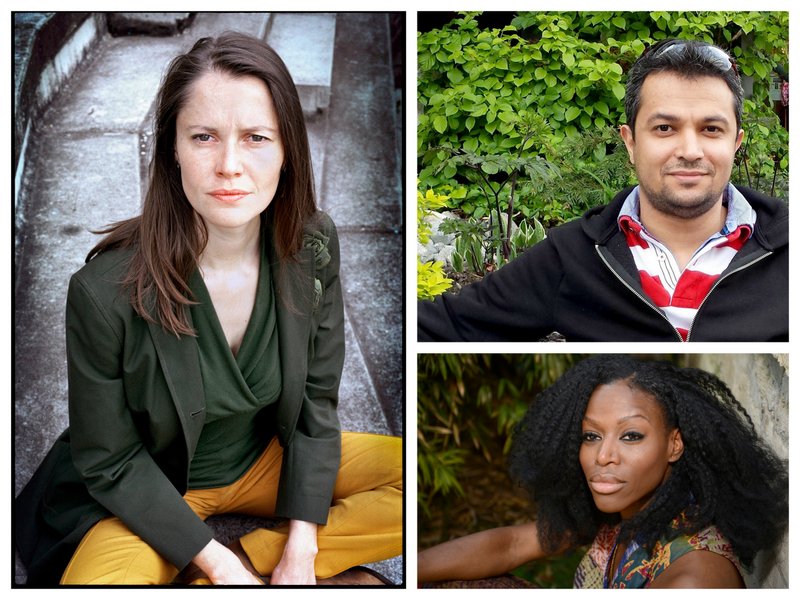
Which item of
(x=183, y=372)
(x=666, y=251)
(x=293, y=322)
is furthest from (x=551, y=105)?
(x=183, y=372)

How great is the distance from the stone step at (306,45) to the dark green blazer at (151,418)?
47 cm

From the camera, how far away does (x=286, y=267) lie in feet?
7.74

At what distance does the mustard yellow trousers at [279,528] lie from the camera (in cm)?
232

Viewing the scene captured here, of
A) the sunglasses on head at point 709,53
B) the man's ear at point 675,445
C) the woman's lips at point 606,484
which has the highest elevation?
the sunglasses on head at point 709,53

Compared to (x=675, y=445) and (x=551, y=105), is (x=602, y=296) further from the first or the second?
(x=551, y=105)

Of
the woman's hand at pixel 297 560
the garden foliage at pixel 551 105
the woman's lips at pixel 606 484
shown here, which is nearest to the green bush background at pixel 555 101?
the garden foliage at pixel 551 105

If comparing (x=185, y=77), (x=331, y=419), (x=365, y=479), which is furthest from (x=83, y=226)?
(x=365, y=479)

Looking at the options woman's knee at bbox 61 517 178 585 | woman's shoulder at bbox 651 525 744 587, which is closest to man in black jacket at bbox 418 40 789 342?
woman's shoulder at bbox 651 525 744 587

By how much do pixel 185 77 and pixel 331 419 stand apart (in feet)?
3.17

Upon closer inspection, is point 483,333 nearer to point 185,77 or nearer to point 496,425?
point 185,77

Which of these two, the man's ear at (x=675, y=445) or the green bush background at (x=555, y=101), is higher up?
the green bush background at (x=555, y=101)

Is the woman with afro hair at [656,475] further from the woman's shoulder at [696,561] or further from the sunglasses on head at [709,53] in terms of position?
the sunglasses on head at [709,53]

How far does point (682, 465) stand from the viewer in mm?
2418

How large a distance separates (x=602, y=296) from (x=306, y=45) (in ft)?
3.55
